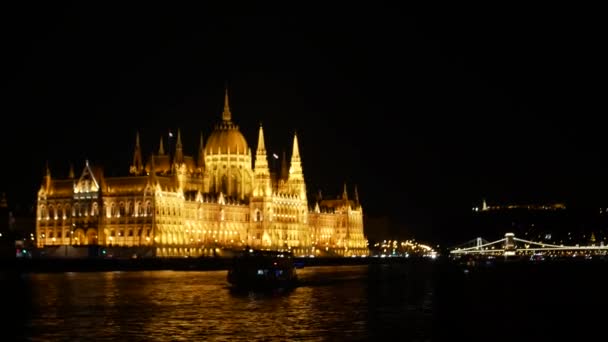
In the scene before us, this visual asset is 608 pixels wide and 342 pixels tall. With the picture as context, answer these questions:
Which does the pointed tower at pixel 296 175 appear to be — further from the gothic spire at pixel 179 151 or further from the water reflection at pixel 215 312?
the water reflection at pixel 215 312

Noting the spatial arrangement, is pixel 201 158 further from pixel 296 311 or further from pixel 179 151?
pixel 296 311

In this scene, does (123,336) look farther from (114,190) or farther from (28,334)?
(114,190)

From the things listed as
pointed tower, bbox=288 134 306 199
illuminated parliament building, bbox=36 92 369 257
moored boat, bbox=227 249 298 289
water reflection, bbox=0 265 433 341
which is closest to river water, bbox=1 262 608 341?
water reflection, bbox=0 265 433 341

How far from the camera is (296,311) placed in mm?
63031

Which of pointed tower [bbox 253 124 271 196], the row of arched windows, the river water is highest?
pointed tower [bbox 253 124 271 196]

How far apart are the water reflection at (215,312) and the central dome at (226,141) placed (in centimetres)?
8529

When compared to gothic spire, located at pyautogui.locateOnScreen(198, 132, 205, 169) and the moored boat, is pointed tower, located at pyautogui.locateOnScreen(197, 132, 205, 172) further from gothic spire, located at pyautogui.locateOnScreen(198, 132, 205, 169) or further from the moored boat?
the moored boat

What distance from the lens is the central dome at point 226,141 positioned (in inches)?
6939

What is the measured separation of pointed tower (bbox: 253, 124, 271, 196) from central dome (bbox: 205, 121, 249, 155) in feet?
7.20

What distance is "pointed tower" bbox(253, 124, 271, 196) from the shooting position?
176 m

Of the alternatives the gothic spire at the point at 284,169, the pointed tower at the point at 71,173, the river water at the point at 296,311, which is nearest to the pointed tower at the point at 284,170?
the gothic spire at the point at 284,169

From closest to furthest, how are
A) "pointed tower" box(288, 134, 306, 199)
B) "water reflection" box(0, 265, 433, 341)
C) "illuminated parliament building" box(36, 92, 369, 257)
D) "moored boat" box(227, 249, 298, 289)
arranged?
"water reflection" box(0, 265, 433, 341), "moored boat" box(227, 249, 298, 289), "illuminated parliament building" box(36, 92, 369, 257), "pointed tower" box(288, 134, 306, 199)

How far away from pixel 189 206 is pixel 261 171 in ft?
75.4

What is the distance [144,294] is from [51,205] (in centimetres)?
7810
